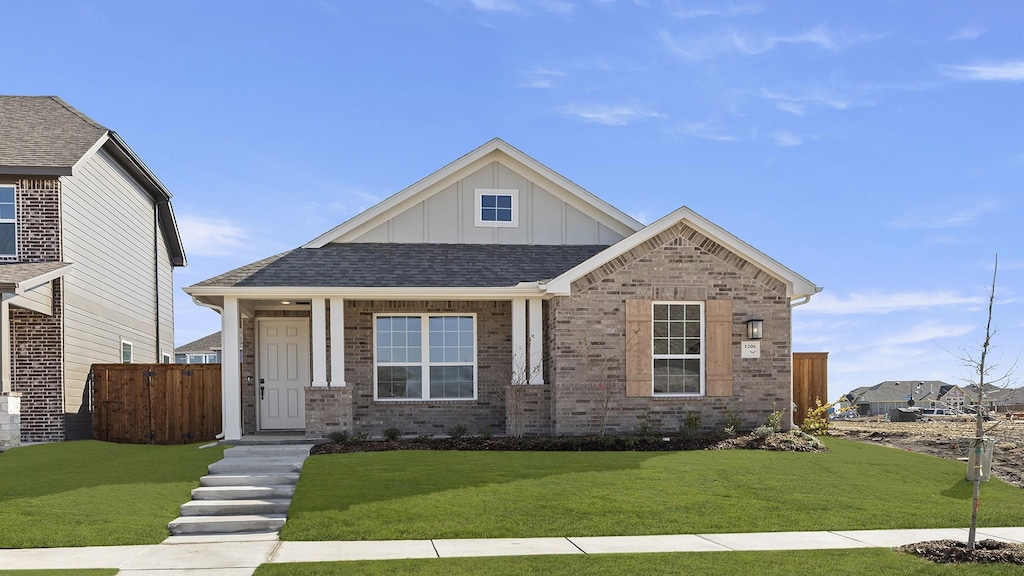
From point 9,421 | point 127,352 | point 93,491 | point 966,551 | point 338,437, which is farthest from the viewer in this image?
point 127,352

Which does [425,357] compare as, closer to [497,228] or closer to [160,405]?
[497,228]

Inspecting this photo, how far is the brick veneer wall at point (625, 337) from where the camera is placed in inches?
619

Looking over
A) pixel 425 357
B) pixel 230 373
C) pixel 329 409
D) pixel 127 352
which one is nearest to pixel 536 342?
pixel 425 357

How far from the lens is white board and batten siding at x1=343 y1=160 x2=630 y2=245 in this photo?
1812 centimetres

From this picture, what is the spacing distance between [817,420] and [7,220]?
1671 centimetres

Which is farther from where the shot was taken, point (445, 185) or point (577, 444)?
point (445, 185)

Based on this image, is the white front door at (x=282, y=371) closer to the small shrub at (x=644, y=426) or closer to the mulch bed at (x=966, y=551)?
the small shrub at (x=644, y=426)

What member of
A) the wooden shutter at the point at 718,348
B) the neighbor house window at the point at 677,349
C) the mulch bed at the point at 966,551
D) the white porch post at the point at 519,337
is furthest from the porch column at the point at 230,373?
the mulch bed at the point at 966,551

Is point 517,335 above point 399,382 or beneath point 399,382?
above

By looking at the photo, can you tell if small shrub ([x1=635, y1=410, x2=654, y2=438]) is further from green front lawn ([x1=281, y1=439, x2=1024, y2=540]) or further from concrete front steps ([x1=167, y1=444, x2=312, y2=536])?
concrete front steps ([x1=167, y1=444, x2=312, y2=536])

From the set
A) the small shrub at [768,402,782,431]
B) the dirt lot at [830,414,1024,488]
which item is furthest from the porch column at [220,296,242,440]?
the dirt lot at [830,414,1024,488]

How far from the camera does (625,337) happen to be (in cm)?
1581

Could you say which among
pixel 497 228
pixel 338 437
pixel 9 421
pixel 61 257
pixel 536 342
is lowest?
pixel 338 437

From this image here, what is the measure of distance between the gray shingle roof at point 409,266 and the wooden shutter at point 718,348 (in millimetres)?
2985
